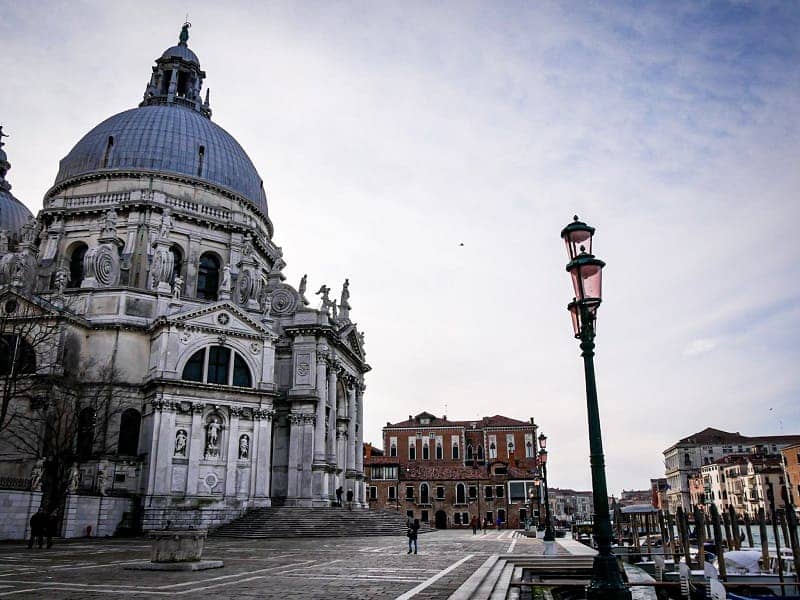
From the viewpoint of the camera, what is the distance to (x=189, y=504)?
113 feet

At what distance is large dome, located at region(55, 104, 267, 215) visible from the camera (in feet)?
154

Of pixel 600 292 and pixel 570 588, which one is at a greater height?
pixel 600 292

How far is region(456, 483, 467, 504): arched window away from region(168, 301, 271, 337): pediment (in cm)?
3701

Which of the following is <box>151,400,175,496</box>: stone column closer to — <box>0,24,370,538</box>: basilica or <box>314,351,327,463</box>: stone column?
<box>0,24,370,538</box>: basilica

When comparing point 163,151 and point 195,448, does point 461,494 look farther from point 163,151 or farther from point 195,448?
point 163,151

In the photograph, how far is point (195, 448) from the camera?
35969mm

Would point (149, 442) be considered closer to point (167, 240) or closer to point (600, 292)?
point (167, 240)

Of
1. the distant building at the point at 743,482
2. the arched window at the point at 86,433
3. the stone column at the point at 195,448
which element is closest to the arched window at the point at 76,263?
the arched window at the point at 86,433

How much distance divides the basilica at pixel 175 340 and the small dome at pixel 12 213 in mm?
3155

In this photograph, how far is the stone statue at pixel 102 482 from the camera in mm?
33594

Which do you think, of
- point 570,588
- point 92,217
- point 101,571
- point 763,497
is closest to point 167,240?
point 92,217

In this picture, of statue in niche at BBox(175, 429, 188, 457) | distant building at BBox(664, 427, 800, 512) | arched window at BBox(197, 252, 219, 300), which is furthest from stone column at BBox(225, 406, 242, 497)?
distant building at BBox(664, 427, 800, 512)

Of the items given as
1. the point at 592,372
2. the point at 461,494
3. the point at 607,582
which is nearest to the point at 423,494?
the point at 461,494

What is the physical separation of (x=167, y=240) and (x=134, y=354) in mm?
8718
